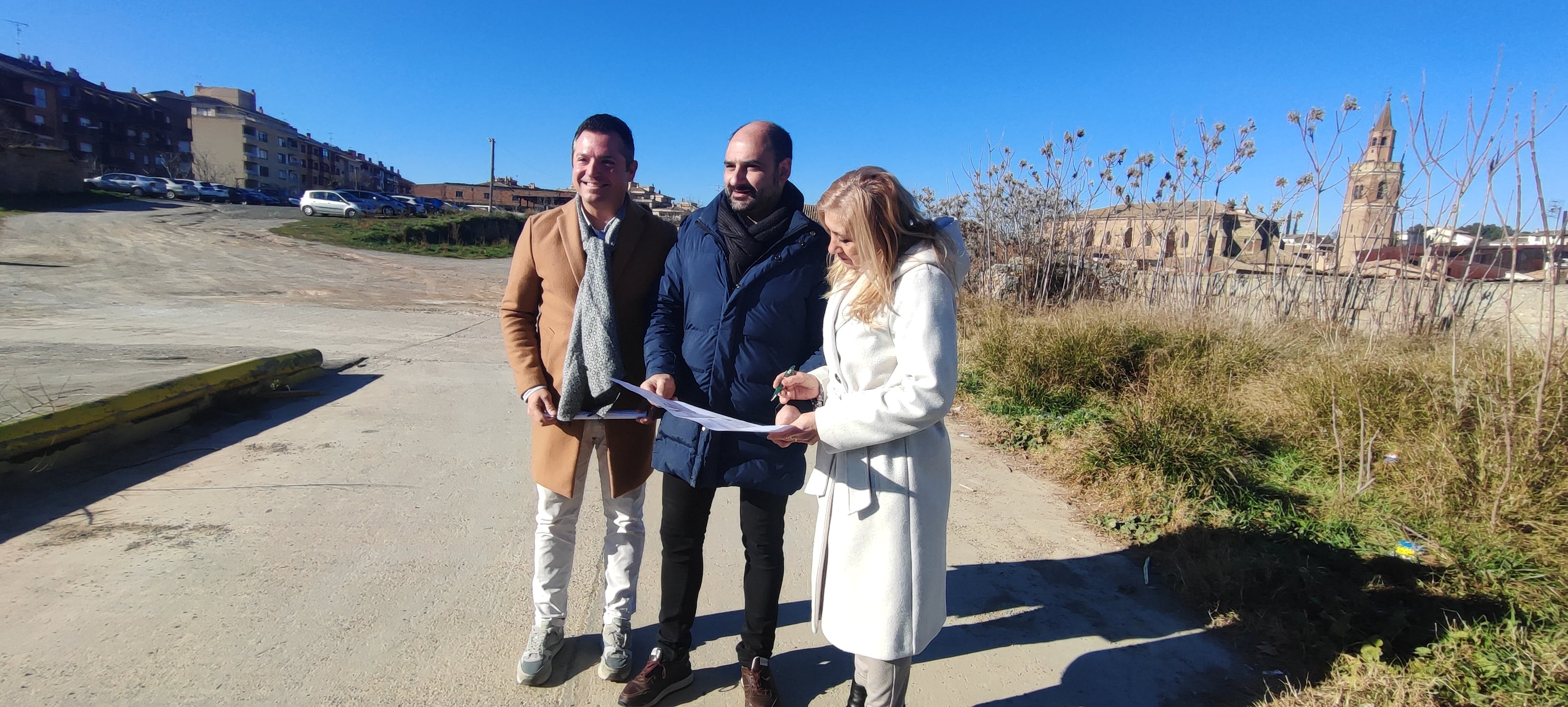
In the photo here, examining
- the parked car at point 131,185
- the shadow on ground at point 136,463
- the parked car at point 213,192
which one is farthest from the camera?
the parked car at point 213,192

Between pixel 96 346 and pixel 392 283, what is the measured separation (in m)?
8.84

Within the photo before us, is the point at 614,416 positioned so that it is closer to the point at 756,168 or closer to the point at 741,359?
the point at 741,359

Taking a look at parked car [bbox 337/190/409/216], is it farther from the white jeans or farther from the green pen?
the green pen

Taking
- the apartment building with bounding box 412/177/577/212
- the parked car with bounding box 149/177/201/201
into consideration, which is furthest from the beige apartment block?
the parked car with bounding box 149/177/201/201

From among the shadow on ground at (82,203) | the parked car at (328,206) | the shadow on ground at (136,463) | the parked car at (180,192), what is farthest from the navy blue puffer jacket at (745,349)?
the parked car at (180,192)

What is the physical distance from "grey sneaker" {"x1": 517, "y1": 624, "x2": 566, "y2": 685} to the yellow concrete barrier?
2.99m

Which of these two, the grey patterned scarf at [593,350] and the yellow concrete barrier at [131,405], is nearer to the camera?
the grey patterned scarf at [593,350]

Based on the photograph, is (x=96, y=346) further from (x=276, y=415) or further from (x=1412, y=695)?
(x=1412, y=695)

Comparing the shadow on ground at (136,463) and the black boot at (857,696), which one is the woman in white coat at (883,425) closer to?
the black boot at (857,696)

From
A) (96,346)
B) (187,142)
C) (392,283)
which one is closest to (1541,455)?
(96,346)

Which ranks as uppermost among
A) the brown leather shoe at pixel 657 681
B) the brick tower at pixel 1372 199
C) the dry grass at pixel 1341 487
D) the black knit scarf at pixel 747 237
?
the brick tower at pixel 1372 199

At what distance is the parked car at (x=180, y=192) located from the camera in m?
38.7

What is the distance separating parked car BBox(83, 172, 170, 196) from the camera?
37.9 m

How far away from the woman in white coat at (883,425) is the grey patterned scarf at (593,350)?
2.01 feet
